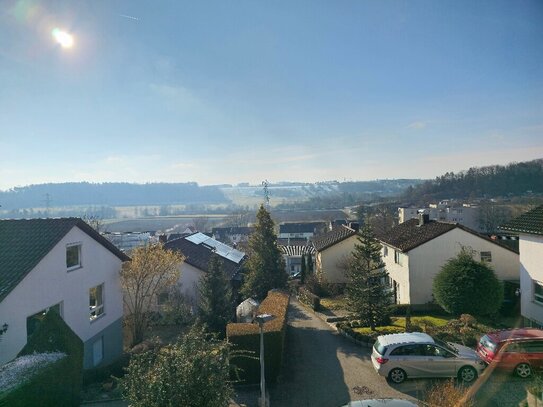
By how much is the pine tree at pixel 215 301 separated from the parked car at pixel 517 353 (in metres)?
13.5

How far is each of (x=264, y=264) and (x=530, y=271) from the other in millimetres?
15514

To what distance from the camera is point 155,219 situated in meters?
199

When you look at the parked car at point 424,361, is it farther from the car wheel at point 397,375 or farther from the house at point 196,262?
the house at point 196,262

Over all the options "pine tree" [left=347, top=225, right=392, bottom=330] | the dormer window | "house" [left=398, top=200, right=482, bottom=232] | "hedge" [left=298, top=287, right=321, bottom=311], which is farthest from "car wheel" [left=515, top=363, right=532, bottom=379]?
"house" [left=398, top=200, right=482, bottom=232]

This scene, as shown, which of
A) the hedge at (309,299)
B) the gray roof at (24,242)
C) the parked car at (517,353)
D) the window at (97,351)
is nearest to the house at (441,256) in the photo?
the hedge at (309,299)

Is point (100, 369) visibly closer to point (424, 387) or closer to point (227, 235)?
point (424, 387)

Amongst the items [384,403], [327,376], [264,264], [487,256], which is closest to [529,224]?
[487,256]

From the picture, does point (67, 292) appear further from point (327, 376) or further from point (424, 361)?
point (424, 361)

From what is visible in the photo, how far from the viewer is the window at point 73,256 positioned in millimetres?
16703

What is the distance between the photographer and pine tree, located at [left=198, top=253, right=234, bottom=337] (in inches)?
874

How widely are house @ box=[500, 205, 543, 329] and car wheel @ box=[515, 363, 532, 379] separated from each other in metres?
5.98

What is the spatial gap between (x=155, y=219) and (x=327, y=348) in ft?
628

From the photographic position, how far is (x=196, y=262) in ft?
96.0

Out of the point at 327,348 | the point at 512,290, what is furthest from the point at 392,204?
the point at 327,348
